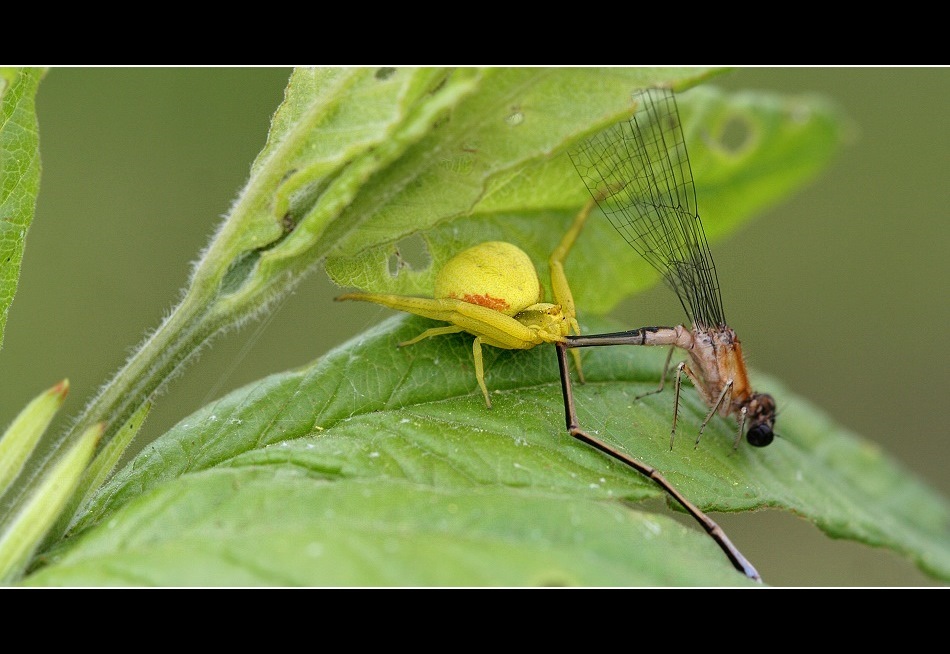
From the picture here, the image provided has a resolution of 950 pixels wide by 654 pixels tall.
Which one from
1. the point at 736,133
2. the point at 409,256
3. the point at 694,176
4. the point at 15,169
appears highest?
the point at 736,133

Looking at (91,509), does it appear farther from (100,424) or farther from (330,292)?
(330,292)

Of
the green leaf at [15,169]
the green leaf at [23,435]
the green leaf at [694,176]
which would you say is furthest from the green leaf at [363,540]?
the green leaf at [694,176]

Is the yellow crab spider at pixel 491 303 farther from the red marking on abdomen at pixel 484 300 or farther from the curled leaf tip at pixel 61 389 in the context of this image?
the curled leaf tip at pixel 61 389

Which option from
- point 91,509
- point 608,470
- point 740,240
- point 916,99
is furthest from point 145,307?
point 916,99

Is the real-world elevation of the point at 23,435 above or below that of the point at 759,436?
above

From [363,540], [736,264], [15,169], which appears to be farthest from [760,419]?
[736,264]

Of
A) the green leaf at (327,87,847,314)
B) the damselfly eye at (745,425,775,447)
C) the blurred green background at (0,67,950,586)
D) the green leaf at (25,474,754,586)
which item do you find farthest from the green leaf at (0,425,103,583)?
the blurred green background at (0,67,950,586)

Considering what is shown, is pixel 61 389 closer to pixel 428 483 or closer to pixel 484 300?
pixel 428 483
